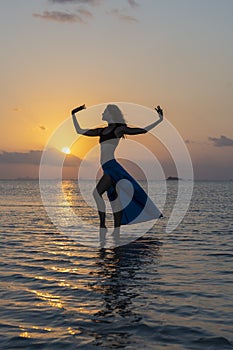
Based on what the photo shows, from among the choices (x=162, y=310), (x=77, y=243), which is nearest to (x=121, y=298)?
(x=162, y=310)

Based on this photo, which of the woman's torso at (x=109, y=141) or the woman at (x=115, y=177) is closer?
the woman at (x=115, y=177)

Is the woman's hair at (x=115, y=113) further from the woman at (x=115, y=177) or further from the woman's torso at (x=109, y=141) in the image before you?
the woman's torso at (x=109, y=141)

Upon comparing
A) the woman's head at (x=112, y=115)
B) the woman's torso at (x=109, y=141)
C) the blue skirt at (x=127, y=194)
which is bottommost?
the blue skirt at (x=127, y=194)

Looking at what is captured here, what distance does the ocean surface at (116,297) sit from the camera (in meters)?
5.18

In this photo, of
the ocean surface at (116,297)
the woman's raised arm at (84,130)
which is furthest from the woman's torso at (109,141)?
the ocean surface at (116,297)

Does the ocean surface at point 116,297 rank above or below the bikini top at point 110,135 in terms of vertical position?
below

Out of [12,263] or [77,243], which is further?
[77,243]

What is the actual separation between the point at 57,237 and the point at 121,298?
7480 millimetres

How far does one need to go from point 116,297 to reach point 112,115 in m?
6.73

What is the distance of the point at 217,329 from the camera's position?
217 inches

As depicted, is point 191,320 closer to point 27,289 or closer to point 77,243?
point 27,289

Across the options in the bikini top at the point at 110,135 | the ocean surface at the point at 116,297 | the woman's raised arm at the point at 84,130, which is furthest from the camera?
the bikini top at the point at 110,135

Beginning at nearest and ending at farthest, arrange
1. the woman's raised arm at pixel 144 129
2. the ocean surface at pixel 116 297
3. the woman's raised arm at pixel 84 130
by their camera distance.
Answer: the ocean surface at pixel 116 297
the woman's raised arm at pixel 144 129
the woman's raised arm at pixel 84 130

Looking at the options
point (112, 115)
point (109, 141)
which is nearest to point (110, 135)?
point (109, 141)
